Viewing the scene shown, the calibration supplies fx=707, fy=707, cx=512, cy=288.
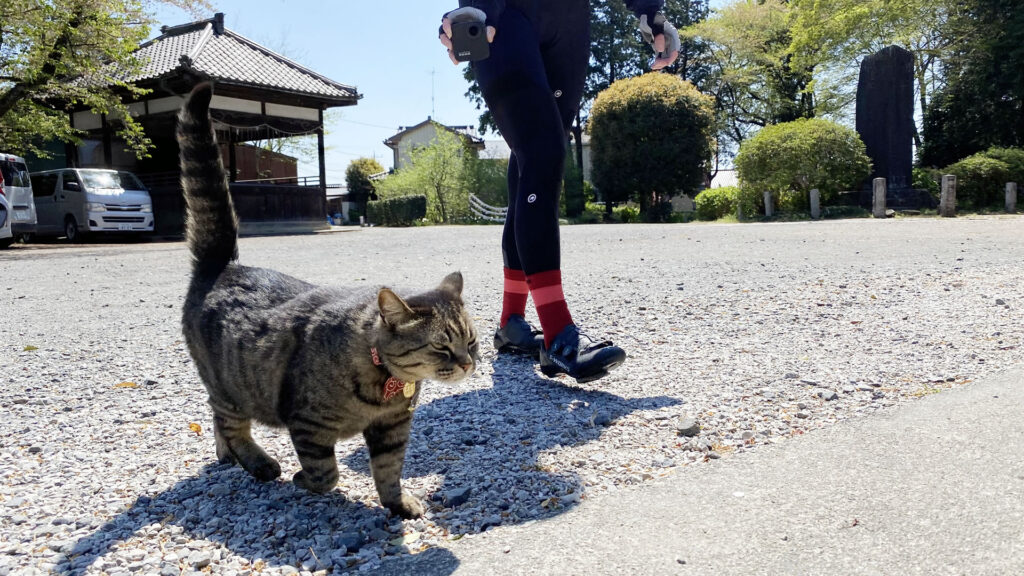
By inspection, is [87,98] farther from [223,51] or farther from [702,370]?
[702,370]

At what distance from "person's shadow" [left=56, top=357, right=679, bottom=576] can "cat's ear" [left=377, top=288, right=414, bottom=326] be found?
46cm

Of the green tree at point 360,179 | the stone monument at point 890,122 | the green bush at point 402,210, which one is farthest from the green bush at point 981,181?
the green tree at point 360,179

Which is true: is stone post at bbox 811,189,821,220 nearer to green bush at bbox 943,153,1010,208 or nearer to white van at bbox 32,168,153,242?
green bush at bbox 943,153,1010,208

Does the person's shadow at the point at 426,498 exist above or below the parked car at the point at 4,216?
below

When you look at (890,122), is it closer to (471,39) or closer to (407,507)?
(471,39)

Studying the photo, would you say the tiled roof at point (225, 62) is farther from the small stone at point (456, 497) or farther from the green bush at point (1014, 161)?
the small stone at point (456, 497)

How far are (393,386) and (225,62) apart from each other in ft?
62.2

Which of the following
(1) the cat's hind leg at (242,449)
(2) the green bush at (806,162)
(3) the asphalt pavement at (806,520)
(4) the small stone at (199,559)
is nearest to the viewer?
(3) the asphalt pavement at (806,520)

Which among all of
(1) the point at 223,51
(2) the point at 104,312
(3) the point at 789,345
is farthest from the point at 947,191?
(1) the point at 223,51

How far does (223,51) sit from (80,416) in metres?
19.0

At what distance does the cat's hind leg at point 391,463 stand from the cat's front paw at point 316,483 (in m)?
0.12

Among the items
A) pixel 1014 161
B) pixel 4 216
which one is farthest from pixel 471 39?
pixel 1014 161

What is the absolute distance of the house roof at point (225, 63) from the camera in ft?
56.0

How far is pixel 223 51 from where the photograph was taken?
19.1 metres
